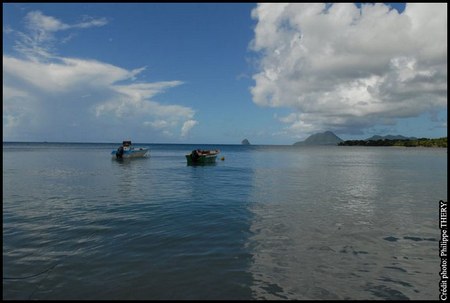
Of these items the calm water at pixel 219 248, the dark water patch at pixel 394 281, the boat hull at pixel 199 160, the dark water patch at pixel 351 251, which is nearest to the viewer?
the calm water at pixel 219 248

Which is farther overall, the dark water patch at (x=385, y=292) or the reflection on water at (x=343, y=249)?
the reflection on water at (x=343, y=249)

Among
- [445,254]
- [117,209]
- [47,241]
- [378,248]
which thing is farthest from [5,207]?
[445,254]

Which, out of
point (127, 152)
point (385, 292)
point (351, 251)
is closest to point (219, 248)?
point (351, 251)

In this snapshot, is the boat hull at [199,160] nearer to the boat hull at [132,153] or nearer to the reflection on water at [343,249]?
the boat hull at [132,153]

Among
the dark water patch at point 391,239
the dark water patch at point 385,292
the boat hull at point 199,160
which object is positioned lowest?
the dark water patch at point 385,292

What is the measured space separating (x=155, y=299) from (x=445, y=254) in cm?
1000

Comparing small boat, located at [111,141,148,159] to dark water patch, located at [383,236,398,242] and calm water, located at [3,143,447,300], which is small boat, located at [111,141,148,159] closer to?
calm water, located at [3,143,447,300]

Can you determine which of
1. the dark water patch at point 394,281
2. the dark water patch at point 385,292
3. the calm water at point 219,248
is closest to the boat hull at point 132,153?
the calm water at point 219,248

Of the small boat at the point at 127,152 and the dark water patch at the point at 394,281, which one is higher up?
the small boat at the point at 127,152

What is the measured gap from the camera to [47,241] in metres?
14.6

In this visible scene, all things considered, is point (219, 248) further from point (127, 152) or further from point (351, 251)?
point (127, 152)

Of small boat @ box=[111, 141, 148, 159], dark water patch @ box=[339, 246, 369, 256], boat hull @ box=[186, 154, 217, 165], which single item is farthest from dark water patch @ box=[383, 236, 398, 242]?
small boat @ box=[111, 141, 148, 159]

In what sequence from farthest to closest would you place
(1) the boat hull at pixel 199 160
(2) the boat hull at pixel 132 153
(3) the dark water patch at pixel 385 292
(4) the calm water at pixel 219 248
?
1. (2) the boat hull at pixel 132 153
2. (1) the boat hull at pixel 199 160
3. (4) the calm water at pixel 219 248
4. (3) the dark water patch at pixel 385 292

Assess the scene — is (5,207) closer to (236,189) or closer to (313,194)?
(236,189)
